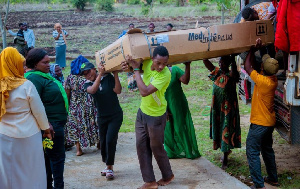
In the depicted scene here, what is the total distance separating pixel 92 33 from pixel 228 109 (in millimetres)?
17726

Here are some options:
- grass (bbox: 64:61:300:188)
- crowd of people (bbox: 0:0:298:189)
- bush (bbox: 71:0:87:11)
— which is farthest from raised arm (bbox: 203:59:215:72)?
bush (bbox: 71:0:87:11)

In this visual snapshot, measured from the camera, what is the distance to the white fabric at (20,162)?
4117 millimetres

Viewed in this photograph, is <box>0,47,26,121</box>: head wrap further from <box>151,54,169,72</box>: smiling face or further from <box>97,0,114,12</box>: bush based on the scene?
<box>97,0,114,12</box>: bush

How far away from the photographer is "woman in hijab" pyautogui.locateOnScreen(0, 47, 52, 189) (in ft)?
13.2

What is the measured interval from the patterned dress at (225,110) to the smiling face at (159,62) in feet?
4.71

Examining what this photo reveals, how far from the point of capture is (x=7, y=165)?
4.14 meters

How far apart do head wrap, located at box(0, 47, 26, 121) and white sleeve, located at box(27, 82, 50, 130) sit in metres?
0.14

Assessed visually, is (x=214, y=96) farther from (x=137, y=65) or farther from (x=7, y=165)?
(x=7, y=165)

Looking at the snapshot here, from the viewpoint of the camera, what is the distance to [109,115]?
5.24 m

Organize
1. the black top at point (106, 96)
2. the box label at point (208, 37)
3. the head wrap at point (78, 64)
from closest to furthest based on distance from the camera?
the box label at point (208, 37), the black top at point (106, 96), the head wrap at point (78, 64)

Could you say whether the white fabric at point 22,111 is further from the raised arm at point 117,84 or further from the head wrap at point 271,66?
the head wrap at point 271,66

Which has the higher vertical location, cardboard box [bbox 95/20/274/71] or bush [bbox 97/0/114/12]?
bush [bbox 97/0/114/12]

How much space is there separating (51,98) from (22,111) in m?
0.41

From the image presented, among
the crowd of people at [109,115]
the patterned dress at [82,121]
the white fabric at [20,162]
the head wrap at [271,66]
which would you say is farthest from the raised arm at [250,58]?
the patterned dress at [82,121]
